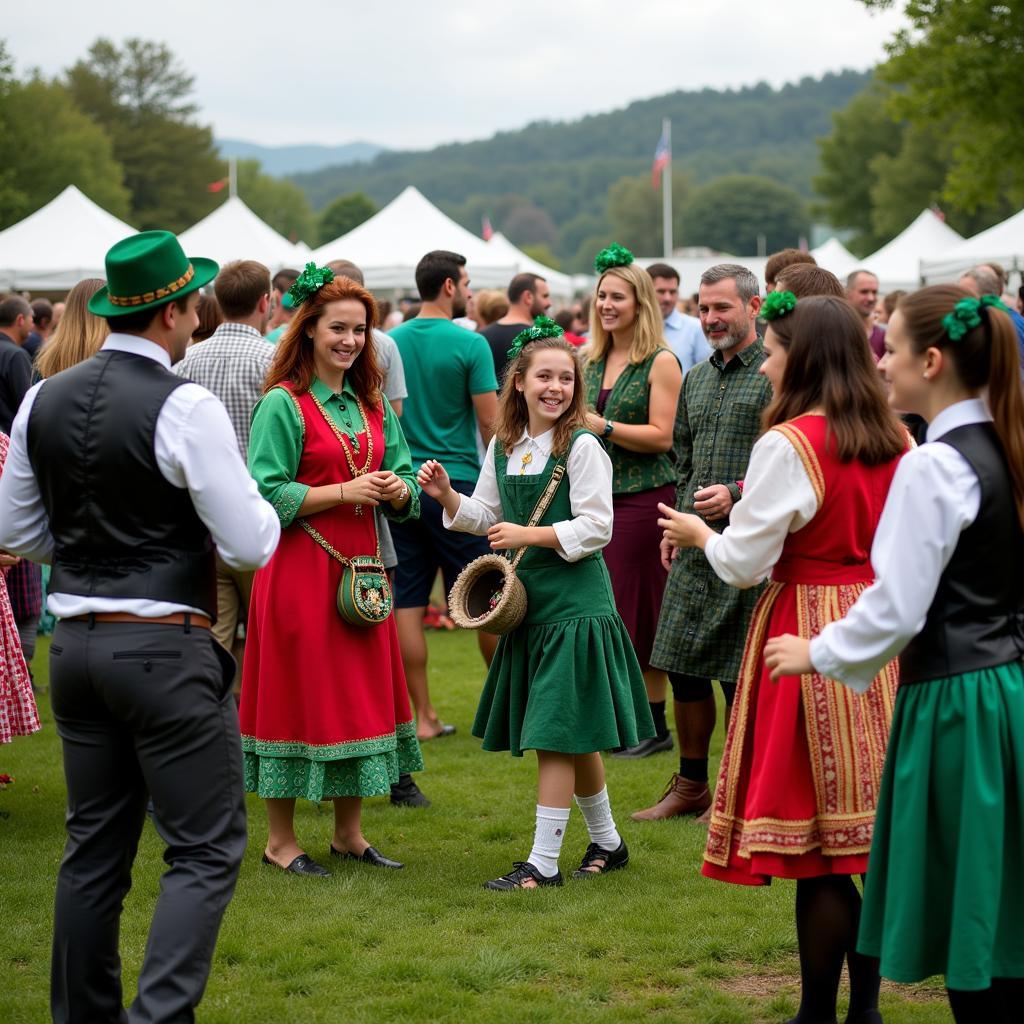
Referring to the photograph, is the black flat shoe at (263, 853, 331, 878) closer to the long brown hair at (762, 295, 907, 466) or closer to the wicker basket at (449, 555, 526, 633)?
the wicker basket at (449, 555, 526, 633)

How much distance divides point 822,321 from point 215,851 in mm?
2134

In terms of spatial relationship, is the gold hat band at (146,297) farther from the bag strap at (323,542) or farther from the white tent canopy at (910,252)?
the white tent canopy at (910,252)

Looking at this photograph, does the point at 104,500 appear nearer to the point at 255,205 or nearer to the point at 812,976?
Answer: the point at 812,976

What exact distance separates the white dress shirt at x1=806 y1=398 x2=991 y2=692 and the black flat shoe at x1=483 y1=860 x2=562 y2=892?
7.65 ft

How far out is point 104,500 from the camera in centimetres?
330

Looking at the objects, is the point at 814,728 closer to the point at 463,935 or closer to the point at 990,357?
the point at 990,357

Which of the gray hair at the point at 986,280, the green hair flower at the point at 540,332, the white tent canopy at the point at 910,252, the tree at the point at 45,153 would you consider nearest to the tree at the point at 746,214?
the tree at the point at 45,153

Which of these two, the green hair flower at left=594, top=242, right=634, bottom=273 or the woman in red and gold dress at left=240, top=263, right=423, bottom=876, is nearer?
the woman in red and gold dress at left=240, top=263, right=423, bottom=876

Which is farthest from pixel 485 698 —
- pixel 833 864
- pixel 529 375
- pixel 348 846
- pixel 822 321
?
pixel 822 321

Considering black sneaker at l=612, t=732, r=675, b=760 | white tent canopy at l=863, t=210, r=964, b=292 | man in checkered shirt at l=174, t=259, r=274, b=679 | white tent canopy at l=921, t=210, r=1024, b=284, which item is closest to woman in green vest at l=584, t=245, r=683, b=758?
black sneaker at l=612, t=732, r=675, b=760

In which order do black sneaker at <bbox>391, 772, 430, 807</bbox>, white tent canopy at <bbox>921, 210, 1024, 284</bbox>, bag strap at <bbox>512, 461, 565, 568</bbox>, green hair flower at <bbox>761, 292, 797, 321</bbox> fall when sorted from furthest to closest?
white tent canopy at <bbox>921, 210, 1024, 284</bbox>, black sneaker at <bbox>391, 772, 430, 807</bbox>, bag strap at <bbox>512, 461, 565, 568</bbox>, green hair flower at <bbox>761, 292, 797, 321</bbox>

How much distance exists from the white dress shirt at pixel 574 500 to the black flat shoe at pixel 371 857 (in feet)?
4.50

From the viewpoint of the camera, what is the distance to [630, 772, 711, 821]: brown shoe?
235 inches

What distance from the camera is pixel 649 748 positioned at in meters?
7.15
